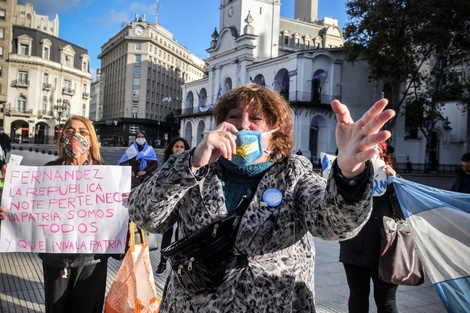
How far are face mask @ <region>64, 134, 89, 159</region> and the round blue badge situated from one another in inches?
91.9

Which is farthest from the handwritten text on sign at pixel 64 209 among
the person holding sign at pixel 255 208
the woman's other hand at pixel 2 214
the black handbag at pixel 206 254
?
the black handbag at pixel 206 254

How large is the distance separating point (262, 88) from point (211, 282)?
1094 mm

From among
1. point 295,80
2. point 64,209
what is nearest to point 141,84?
point 295,80

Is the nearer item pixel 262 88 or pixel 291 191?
pixel 291 191

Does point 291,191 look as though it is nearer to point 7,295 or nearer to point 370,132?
point 370,132

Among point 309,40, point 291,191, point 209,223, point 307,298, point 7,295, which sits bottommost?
point 7,295

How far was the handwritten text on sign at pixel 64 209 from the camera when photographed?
3.25 meters


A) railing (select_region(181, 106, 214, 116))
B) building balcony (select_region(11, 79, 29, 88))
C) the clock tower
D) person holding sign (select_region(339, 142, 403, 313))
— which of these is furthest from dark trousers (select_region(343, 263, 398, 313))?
building balcony (select_region(11, 79, 29, 88))

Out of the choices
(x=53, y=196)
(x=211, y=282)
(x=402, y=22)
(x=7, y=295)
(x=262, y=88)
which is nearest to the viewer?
(x=211, y=282)

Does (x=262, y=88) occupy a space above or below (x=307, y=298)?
above

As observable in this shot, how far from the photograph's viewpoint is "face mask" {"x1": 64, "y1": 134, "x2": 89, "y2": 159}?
3.48 meters

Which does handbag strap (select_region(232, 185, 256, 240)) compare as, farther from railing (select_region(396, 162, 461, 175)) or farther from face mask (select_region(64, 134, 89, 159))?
railing (select_region(396, 162, 461, 175))

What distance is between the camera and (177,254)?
178cm

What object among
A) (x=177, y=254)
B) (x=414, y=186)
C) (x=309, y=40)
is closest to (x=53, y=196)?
(x=177, y=254)
